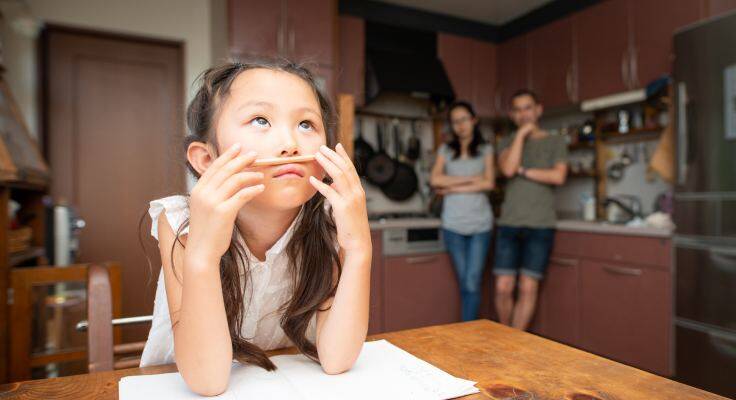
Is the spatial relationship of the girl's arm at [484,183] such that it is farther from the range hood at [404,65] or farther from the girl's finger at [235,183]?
the girl's finger at [235,183]

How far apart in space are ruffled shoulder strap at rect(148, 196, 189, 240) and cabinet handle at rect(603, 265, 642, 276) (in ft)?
8.58

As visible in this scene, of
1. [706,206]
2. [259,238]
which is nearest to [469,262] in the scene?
[706,206]

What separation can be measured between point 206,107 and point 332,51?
254 cm

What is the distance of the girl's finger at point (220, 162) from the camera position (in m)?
0.59

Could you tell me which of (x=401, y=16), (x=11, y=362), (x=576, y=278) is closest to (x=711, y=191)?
(x=576, y=278)

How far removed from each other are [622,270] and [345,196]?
102 inches

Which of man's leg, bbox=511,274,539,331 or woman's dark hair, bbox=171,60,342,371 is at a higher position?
woman's dark hair, bbox=171,60,342,371

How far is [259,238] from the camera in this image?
82 centimetres

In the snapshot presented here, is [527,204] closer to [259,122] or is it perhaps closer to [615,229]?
[615,229]

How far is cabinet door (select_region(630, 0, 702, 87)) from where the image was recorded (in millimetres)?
2729

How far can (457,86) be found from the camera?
12.9ft

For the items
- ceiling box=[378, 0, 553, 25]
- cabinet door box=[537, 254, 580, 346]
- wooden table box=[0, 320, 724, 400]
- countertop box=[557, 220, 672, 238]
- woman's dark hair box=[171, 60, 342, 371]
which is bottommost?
cabinet door box=[537, 254, 580, 346]

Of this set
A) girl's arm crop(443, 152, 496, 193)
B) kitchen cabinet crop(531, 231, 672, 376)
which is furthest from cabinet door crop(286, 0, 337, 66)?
kitchen cabinet crop(531, 231, 672, 376)

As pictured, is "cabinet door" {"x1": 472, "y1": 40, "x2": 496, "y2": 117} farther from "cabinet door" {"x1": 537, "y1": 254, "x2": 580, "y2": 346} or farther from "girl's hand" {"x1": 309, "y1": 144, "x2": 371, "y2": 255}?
"girl's hand" {"x1": 309, "y1": 144, "x2": 371, "y2": 255}
